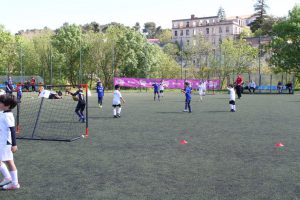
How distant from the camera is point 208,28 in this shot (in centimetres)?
14038

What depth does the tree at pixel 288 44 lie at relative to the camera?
55.5 meters

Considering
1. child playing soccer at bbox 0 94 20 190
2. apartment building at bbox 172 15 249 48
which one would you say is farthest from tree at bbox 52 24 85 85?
apartment building at bbox 172 15 249 48

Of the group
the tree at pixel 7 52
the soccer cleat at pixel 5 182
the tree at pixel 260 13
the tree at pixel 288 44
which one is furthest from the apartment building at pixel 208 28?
the soccer cleat at pixel 5 182

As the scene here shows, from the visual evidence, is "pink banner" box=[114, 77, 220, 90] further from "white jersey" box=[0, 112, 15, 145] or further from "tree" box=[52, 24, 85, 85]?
"white jersey" box=[0, 112, 15, 145]

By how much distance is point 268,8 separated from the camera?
123 meters

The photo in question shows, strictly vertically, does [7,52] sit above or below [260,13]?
below

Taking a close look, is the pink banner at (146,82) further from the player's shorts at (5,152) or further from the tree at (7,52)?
the player's shorts at (5,152)

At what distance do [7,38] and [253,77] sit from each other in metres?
44.1

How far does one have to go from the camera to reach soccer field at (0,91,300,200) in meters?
5.99

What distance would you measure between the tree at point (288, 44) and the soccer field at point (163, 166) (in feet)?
153

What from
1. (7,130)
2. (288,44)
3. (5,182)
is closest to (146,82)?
(288,44)

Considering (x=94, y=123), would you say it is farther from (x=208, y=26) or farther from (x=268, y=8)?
(x=208, y=26)

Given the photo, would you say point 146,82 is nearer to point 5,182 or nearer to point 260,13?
point 5,182

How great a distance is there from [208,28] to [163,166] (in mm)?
138066
